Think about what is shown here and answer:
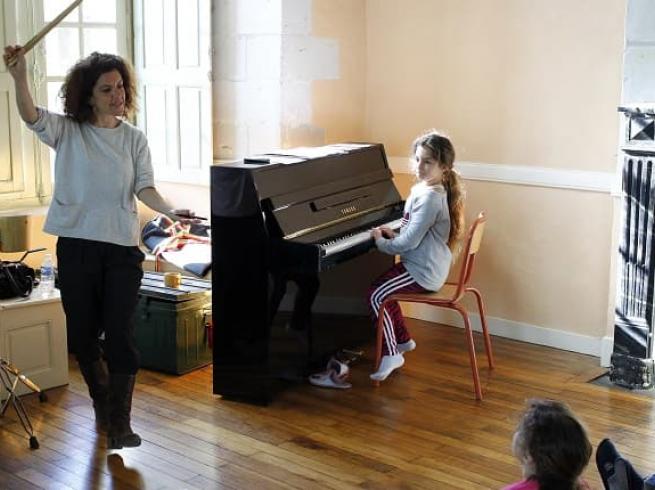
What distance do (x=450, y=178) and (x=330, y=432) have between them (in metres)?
1.20

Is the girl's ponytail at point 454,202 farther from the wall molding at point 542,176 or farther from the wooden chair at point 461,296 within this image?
the wall molding at point 542,176

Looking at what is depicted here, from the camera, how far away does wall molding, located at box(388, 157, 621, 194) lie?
461cm

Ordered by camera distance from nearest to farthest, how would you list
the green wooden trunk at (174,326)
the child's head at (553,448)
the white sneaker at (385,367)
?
1. the child's head at (553,448)
2. the white sneaker at (385,367)
3. the green wooden trunk at (174,326)

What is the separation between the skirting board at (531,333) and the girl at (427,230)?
94cm

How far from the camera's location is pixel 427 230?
413 centimetres

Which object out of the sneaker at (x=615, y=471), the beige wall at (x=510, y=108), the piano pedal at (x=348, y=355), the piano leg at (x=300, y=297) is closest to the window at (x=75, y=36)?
the beige wall at (x=510, y=108)

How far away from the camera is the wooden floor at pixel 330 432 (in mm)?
3352

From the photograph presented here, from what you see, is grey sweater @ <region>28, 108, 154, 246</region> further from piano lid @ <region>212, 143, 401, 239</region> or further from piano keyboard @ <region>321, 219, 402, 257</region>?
piano keyboard @ <region>321, 219, 402, 257</region>

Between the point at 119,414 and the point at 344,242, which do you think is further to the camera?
the point at 344,242

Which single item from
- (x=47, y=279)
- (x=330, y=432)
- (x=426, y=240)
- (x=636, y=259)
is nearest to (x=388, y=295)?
(x=426, y=240)

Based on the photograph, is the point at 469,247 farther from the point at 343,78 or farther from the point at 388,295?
the point at 343,78

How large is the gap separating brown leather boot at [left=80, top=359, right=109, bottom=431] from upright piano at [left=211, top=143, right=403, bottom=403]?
0.56 meters

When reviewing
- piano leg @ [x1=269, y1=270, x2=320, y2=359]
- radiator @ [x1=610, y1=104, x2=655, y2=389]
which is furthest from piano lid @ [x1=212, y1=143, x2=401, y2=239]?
radiator @ [x1=610, y1=104, x2=655, y2=389]

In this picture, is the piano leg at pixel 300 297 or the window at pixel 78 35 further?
the window at pixel 78 35
